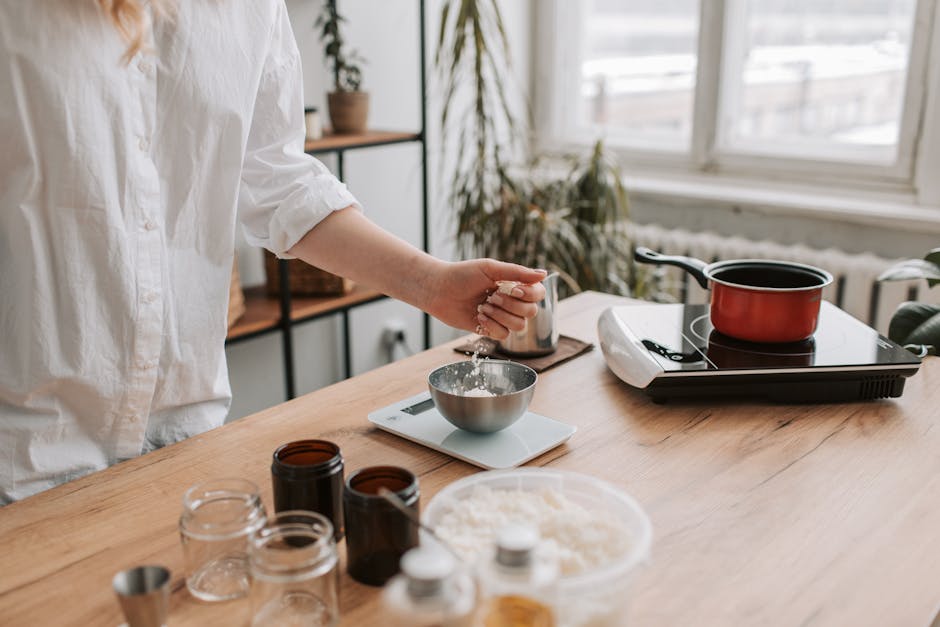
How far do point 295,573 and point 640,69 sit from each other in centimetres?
303

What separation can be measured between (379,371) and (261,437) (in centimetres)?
30

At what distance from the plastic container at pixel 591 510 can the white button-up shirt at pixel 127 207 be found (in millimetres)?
587

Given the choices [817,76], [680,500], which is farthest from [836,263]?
[680,500]

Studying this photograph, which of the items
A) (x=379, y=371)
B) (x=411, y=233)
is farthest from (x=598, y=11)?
(x=379, y=371)

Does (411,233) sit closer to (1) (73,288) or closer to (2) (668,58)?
(2) (668,58)

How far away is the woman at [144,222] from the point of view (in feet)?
3.47

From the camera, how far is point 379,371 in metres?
1.44

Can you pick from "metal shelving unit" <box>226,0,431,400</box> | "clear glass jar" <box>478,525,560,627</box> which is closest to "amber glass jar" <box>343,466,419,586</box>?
"clear glass jar" <box>478,525,560,627</box>

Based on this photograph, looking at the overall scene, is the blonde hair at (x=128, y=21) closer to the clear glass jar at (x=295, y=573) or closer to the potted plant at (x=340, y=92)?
the clear glass jar at (x=295, y=573)

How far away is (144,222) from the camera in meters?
1.16

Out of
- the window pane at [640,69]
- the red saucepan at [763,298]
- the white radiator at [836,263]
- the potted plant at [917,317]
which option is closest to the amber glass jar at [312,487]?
the red saucepan at [763,298]

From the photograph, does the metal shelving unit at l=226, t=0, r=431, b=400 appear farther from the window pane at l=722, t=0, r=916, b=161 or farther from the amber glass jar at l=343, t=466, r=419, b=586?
the amber glass jar at l=343, t=466, r=419, b=586

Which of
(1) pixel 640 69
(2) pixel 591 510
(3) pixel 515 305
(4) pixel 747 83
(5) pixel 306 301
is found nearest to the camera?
(2) pixel 591 510

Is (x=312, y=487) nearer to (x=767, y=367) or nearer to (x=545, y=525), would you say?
(x=545, y=525)
